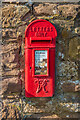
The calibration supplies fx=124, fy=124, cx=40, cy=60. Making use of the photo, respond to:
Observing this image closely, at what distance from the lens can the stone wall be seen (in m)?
1.72

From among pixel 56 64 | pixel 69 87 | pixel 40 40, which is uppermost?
pixel 40 40

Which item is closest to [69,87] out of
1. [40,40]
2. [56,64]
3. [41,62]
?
[56,64]

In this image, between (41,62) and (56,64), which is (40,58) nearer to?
(41,62)

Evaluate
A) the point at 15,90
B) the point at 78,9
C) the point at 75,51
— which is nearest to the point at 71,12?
the point at 78,9

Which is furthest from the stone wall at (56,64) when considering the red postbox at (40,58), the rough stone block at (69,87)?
the red postbox at (40,58)

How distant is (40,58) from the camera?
1.59 meters

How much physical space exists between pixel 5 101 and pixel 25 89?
37cm

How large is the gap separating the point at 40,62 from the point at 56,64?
0.30m

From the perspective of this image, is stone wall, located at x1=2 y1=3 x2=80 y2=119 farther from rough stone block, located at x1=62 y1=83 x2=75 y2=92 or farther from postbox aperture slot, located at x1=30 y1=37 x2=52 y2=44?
postbox aperture slot, located at x1=30 y1=37 x2=52 y2=44

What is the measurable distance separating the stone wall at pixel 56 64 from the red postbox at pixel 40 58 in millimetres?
164

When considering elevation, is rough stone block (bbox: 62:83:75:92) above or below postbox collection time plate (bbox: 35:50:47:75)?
below

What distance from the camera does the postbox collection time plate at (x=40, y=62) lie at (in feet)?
5.19

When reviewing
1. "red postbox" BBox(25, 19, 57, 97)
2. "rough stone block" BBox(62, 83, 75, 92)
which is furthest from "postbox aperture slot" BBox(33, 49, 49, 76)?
"rough stone block" BBox(62, 83, 75, 92)

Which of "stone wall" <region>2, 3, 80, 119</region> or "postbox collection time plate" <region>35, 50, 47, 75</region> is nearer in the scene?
"postbox collection time plate" <region>35, 50, 47, 75</region>
